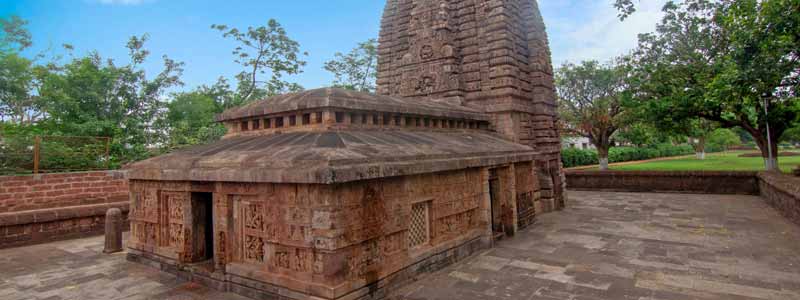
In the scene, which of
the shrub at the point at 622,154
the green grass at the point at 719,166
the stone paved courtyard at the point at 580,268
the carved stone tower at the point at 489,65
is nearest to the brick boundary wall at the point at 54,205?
the stone paved courtyard at the point at 580,268

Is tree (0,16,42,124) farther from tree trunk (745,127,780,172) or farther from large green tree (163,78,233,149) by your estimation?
tree trunk (745,127,780,172)

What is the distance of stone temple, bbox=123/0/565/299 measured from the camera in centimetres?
454

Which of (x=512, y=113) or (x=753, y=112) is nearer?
(x=512, y=113)

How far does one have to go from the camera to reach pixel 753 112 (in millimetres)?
13969

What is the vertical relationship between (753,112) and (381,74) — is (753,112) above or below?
below

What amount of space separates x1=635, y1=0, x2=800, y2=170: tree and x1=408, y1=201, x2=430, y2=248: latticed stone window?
9.39m

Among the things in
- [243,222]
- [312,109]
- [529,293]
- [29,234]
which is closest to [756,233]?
[529,293]

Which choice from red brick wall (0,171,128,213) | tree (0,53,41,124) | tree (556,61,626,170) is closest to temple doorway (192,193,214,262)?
red brick wall (0,171,128,213)

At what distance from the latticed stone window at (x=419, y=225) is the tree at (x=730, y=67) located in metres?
9.39

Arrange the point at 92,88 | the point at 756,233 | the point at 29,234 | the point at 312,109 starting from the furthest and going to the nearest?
the point at 92,88, the point at 29,234, the point at 756,233, the point at 312,109

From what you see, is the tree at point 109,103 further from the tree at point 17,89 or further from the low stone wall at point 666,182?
the low stone wall at point 666,182

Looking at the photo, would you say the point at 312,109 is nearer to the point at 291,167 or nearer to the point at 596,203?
the point at 291,167

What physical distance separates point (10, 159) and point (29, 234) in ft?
8.16

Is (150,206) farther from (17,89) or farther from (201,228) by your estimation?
(17,89)
